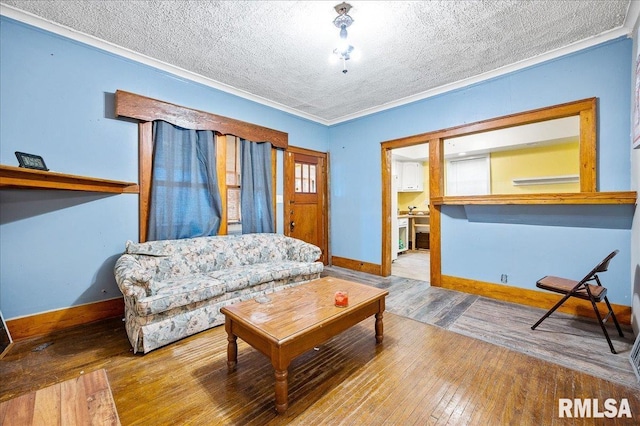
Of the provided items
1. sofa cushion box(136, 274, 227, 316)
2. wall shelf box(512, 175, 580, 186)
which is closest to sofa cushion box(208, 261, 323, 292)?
sofa cushion box(136, 274, 227, 316)

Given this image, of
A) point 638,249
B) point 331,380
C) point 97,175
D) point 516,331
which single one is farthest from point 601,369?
point 97,175

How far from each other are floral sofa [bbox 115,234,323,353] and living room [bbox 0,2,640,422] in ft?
1.83

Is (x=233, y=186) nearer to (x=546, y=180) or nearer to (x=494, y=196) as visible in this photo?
(x=494, y=196)

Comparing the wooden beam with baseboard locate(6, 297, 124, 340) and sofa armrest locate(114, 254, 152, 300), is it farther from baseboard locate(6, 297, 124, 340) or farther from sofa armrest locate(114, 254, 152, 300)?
baseboard locate(6, 297, 124, 340)

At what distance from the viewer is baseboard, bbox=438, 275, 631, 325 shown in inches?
103

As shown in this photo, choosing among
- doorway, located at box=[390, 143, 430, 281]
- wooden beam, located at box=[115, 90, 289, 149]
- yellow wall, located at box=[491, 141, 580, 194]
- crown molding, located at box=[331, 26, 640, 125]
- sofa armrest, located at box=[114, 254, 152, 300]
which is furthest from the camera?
doorway, located at box=[390, 143, 430, 281]

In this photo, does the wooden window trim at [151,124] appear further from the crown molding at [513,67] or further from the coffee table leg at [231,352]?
the crown molding at [513,67]

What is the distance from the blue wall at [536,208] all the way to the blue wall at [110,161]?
0.04ft

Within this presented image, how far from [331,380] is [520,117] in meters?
3.51

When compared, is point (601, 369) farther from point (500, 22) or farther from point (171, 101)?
point (171, 101)

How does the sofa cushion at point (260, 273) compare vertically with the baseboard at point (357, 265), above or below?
above

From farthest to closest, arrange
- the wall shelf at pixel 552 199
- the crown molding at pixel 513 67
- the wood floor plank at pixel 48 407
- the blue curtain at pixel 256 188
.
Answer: the blue curtain at pixel 256 188 → the crown molding at pixel 513 67 → the wall shelf at pixel 552 199 → the wood floor plank at pixel 48 407

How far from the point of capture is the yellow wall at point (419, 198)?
7.13 meters

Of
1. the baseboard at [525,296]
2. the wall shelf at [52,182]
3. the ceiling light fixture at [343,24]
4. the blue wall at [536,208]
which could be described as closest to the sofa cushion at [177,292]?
the wall shelf at [52,182]
